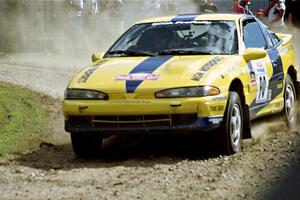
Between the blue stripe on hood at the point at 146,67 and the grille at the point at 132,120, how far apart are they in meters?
0.30

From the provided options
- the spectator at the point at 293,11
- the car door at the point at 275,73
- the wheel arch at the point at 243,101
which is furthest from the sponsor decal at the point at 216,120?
the spectator at the point at 293,11

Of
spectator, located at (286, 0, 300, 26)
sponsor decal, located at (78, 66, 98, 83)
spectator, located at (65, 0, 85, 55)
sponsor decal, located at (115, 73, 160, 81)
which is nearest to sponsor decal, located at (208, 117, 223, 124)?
sponsor decal, located at (115, 73, 160, 81)

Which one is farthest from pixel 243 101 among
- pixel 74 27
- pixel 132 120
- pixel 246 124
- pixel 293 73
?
pixel 74 27

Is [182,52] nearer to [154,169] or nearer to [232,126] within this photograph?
[232,126]

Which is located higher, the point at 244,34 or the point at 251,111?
the point at 244,34

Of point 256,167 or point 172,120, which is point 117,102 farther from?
point 256,167

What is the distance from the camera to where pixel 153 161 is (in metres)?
8.23

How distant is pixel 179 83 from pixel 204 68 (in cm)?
41

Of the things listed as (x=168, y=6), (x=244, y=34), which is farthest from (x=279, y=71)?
(x=168, y=6)

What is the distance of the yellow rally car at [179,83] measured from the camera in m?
8.02

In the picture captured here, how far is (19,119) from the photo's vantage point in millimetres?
10609

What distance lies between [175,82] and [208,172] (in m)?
1.02

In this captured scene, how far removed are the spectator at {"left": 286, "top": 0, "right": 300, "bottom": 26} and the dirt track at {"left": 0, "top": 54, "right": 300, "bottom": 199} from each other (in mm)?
10637

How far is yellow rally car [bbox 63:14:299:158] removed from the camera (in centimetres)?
802
